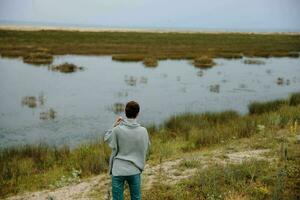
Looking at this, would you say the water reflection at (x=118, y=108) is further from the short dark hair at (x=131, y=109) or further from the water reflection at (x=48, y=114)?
the short dark hair at (x=131, y=109)

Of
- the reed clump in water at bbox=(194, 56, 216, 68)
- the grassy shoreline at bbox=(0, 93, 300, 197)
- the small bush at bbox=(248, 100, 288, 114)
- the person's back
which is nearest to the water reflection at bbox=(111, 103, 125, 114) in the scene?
the grassy shoreline at bbox=(0, 93, 300, 197)

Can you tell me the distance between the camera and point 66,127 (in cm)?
1686

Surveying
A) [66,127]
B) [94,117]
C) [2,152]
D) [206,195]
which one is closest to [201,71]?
[94,117]

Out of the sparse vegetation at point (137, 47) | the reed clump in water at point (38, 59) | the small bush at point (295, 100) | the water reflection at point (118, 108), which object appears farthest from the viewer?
the sparse vegetation at point (137, 47)

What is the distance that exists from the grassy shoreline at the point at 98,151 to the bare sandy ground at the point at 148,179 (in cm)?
28

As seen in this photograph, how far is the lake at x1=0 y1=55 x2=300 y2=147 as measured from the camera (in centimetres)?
1691

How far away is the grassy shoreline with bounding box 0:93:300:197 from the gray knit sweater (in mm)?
2542

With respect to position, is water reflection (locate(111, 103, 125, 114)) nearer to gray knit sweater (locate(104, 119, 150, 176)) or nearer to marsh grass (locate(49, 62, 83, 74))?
marsh grass (locate(49, 62, 83, 74))

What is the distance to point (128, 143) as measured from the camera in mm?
5520

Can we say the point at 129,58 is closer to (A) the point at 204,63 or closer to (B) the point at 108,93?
(A) the point at 204,63

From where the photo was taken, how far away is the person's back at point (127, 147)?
5484mm

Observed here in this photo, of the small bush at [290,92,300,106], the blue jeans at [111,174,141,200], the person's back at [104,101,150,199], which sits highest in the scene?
the person's back at [104,101,150,199]

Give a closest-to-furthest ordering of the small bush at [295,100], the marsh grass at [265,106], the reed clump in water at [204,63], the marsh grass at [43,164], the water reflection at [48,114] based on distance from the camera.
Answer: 1. the marsh grass at [43,164]
2. the water reflection at [48,114]
3. the marsh grass at [265,106]
4. the small bush at [295,100]
5. the reed clump in water at [204,63]

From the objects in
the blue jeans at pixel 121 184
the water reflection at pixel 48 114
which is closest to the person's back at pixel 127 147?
the blue jeans at pixel 121 184
